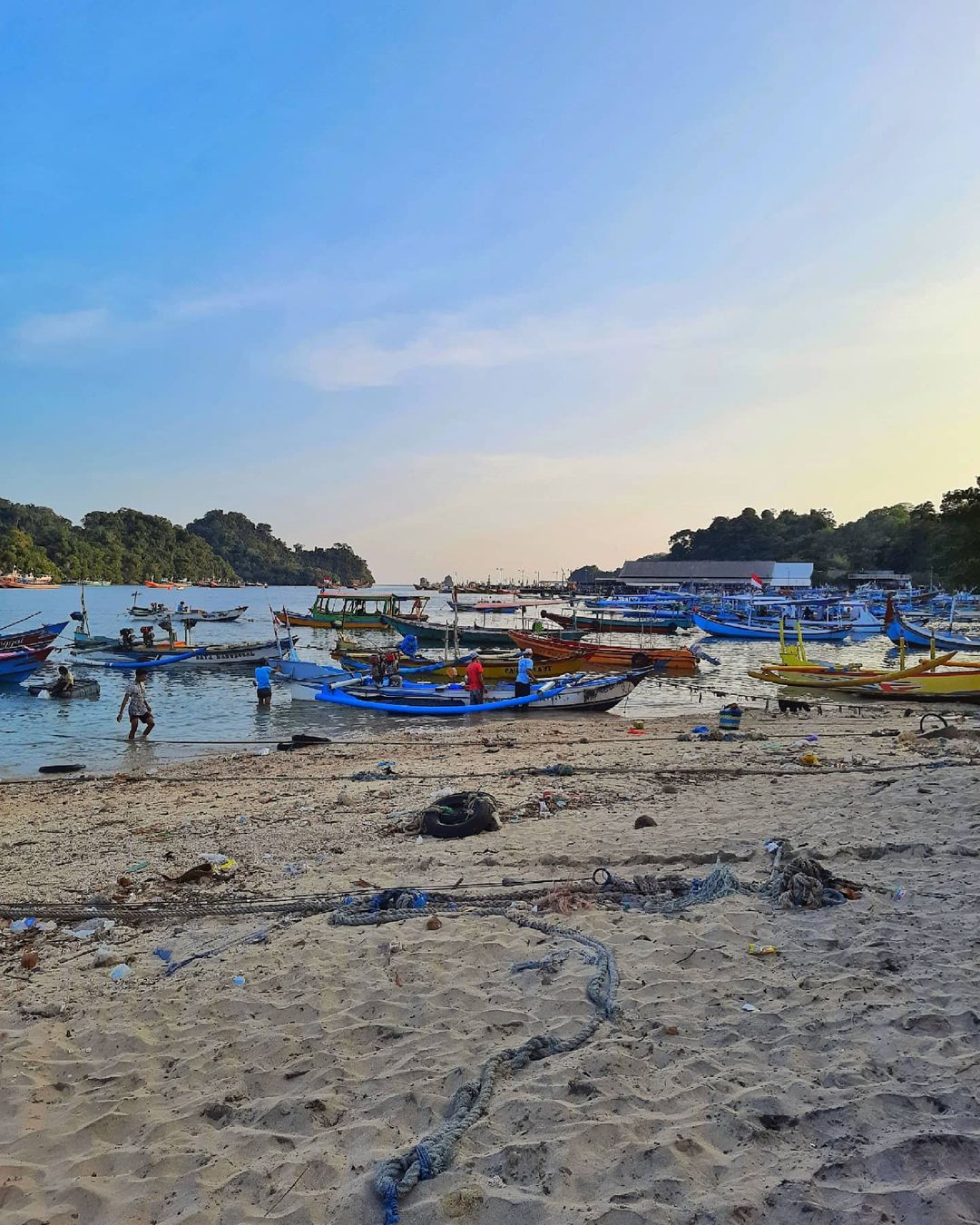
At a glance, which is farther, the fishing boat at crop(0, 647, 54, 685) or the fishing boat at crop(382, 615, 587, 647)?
the fishing boat at crop(382, 615, 587, 647)

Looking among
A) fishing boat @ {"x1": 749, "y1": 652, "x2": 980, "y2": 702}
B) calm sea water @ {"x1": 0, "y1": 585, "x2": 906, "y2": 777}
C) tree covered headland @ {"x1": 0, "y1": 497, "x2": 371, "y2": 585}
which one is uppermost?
tree covered headland @ {"x1": 0, "y1": 497, "x2": 371, "y2": 585}

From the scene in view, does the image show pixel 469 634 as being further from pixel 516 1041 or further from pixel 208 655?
pixel 516 1041

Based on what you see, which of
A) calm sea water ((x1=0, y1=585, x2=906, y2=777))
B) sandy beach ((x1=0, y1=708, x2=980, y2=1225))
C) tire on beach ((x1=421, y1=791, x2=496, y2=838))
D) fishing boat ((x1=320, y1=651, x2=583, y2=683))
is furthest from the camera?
fishing boat ((x1=320, y1=651, x2=583, y2=683))

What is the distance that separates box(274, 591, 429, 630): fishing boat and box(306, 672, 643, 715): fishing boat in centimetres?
2093

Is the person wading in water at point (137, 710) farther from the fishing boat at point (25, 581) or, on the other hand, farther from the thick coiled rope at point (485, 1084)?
the fishing boat at point (25, 581)

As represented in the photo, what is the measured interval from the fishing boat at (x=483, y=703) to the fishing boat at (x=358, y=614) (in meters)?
20.9

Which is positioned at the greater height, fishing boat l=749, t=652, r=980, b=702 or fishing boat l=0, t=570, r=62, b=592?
fishing boat l=0, t=570, r=62, b=592

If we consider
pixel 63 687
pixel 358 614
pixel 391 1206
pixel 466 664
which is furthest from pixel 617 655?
pixel 391 1206

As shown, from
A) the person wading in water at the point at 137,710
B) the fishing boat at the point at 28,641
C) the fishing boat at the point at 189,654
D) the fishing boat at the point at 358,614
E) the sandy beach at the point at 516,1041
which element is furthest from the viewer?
the fishing boat at the point at 358,614

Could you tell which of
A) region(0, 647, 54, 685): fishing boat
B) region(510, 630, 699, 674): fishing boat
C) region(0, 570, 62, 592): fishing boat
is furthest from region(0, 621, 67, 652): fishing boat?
region(0, 570, 62, 592): fishing boat

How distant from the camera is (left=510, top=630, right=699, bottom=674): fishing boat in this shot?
29484 millimetres

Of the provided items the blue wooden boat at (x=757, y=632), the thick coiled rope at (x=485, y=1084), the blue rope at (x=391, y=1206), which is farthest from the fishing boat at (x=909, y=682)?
the blue wooden boat at (x=757, y=632)

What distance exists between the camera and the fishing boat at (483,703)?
70.5 ft

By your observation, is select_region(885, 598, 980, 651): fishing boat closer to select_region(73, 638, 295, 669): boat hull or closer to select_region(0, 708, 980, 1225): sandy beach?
select_region(73, 638, 295, 669): boat hull
